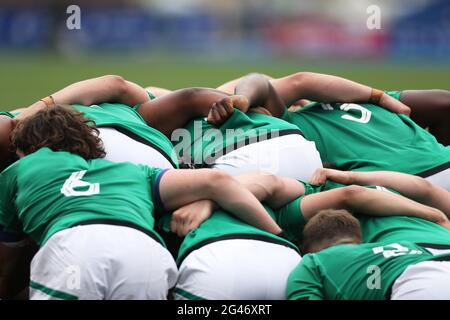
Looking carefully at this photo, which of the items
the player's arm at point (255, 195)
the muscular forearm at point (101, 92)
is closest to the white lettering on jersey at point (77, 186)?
the player's arm at point (255, 195)

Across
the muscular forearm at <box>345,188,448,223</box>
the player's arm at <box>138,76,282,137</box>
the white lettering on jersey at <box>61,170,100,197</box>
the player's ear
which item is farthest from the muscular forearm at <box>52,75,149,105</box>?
the muscular forearm at <box>345,188,448,223</box>

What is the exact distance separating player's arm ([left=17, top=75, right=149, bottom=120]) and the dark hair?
476mm

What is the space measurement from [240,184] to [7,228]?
941mm

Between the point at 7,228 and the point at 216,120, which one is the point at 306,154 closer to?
the point at 216,120

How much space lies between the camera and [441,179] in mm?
4027

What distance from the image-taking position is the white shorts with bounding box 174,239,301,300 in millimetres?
2953

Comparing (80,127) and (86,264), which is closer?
(86,264)

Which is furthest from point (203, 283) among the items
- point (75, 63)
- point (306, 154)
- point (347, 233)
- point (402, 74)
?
point (75, 63)

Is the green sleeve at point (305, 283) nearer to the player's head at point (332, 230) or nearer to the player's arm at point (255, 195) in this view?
the player's head at point (332, 230)

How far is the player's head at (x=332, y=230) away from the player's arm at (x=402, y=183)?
43 cm

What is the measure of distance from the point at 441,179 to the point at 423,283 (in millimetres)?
1230

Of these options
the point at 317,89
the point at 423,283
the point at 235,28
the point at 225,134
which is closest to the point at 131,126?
the point at 225,134

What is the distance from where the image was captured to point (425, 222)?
11.3ft

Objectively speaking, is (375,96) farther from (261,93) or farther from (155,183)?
(155,183)
